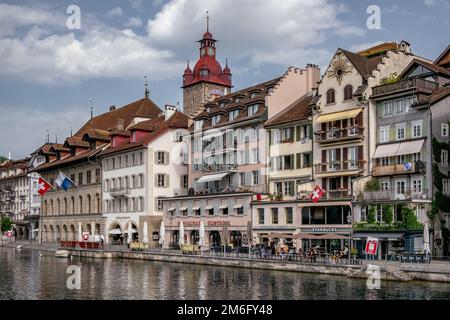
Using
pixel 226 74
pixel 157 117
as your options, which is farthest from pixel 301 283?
pixel 226 74

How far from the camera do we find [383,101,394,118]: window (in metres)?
60.0

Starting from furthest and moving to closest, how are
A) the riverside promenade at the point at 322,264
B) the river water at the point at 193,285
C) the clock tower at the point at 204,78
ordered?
1. the clock tower at the point at 204,78
2. the riverside promenade at the point at 322,264
3. the river water at the point at 193,285

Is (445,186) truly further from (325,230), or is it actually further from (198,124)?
(198,124)

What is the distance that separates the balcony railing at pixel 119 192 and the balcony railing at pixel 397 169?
3829 cm

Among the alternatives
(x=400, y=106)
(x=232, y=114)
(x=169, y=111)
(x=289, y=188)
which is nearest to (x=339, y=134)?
(x=400, y=106)

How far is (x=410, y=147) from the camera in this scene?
57250mm

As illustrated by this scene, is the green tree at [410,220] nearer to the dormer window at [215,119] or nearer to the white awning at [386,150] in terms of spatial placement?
the white awning at [386,150]

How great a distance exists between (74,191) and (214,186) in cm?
3281

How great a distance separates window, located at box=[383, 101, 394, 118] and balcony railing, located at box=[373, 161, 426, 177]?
15.0 feet

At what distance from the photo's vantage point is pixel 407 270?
44.7m

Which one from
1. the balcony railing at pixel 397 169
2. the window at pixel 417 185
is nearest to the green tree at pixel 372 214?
the balcony railing at pixel 397 169

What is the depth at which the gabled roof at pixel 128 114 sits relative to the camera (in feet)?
343

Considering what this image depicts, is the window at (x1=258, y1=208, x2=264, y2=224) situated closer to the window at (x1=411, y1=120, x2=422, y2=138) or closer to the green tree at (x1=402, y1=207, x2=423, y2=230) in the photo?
the green tree at (x1=402, y1=207, x2=423, y2=230)

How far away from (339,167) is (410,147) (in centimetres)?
767
